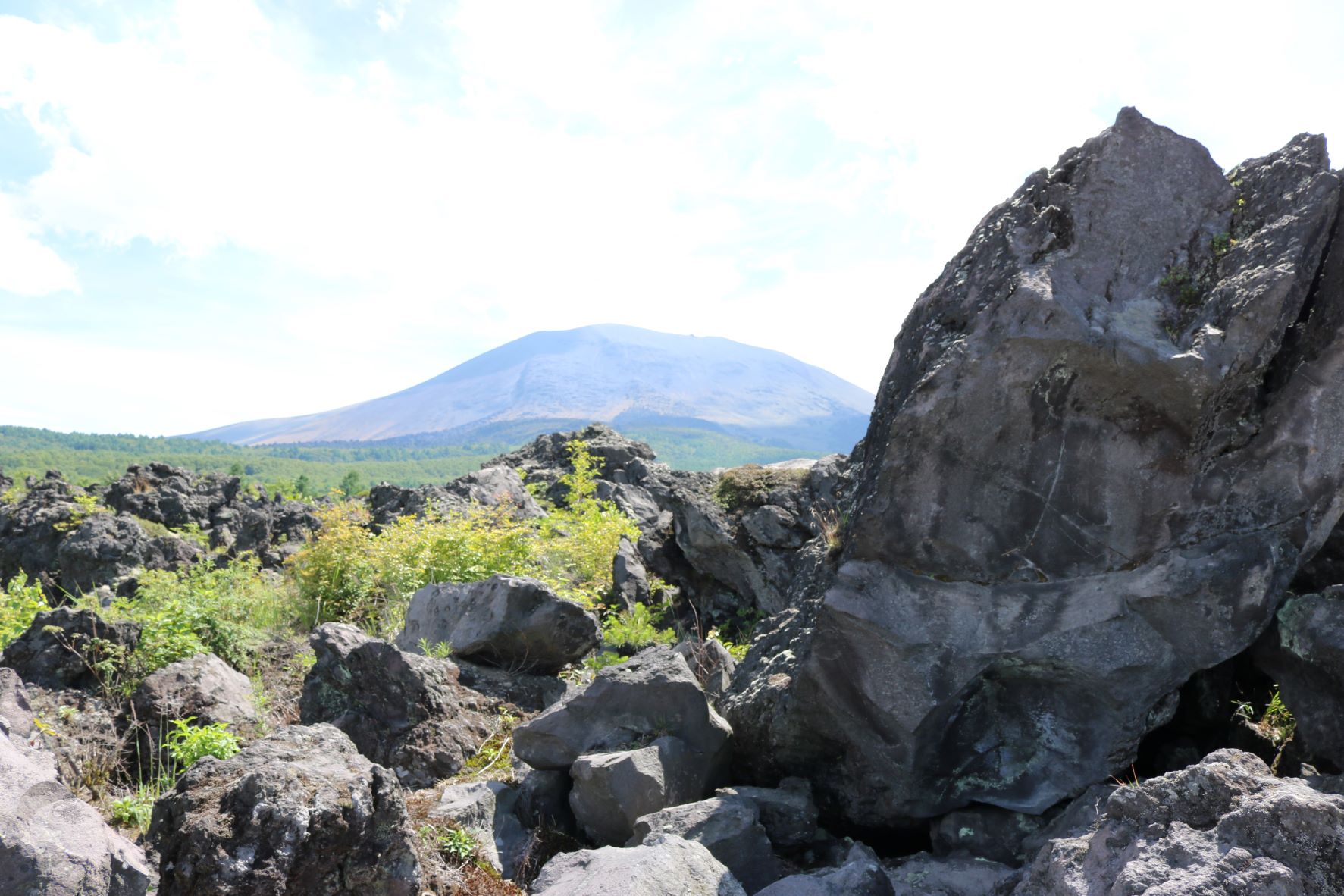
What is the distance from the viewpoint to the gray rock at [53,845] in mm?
3291

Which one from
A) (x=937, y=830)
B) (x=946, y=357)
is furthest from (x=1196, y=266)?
(x=937, y=830)

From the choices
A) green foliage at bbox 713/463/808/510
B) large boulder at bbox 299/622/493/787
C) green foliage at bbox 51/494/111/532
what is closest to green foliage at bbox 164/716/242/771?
large boulder at bbox 299/622/493/787

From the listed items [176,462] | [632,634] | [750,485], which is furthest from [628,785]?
[176,462]

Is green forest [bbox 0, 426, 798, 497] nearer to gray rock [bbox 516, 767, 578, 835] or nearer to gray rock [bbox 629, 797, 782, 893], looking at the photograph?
gray rock [bbox 516, 767, 578, 835]

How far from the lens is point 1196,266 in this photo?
4.93 m

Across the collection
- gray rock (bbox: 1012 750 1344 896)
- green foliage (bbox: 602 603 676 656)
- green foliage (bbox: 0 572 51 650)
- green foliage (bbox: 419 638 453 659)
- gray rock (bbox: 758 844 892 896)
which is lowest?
gray rock (bbox: 758 844 892 896)

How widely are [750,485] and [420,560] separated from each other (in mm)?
4315

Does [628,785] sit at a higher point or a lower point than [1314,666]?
lower

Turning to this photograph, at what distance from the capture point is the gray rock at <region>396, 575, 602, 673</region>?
8273 millimetres

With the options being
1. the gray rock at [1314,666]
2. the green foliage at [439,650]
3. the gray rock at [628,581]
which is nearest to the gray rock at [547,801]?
the green foliage at [439,650]

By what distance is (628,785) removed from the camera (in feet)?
17.3

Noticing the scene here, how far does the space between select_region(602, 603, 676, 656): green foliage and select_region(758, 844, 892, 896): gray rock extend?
4466mm

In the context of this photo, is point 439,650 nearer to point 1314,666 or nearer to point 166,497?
point 1314,666

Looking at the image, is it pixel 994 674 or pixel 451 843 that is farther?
pixel 994 674
